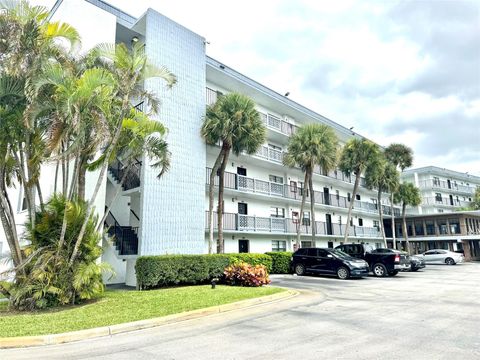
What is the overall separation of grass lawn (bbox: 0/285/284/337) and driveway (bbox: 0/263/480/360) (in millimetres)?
857

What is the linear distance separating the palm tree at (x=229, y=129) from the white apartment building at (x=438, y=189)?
138 ft

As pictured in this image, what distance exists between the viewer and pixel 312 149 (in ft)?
78.0

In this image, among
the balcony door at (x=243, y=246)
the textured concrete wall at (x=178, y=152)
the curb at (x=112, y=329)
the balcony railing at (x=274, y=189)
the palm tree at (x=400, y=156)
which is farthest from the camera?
the palm tree at (x=400, y=156)

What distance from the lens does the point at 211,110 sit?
64.7ft

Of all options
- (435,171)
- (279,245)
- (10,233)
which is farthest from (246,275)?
(435,171)

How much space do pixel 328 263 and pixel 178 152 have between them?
10.3m

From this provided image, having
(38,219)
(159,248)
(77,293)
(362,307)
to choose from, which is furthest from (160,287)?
(362,307)

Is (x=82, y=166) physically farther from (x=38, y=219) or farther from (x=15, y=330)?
(x=15, y=330)

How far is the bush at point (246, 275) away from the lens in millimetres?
14555

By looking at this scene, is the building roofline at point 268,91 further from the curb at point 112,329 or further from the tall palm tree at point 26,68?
the curb at point 112,329

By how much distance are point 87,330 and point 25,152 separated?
21.2ft

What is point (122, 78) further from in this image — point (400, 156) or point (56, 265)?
point (400, 156)

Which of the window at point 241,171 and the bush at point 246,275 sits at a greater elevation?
the window at point 241,171

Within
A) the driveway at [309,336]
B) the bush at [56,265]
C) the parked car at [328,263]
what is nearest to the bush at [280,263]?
the parked car at [328,263]
